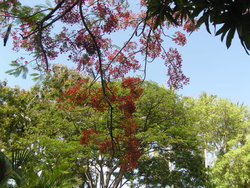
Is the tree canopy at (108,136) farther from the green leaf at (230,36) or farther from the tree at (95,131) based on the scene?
the green leaf at (230,36)

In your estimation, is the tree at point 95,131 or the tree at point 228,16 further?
the tree at point 95,131

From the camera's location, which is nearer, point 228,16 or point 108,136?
point 228,16

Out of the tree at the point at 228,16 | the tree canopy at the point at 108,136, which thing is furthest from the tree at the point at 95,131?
the tree at the point at 228,16

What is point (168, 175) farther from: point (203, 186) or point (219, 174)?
point (219, 174)

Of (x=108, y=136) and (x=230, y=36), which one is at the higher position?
(x=108, y=136)

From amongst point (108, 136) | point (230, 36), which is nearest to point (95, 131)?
point (108, 136)

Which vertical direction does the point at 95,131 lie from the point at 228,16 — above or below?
above

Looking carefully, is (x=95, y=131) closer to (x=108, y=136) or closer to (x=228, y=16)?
(x=108, y=136)

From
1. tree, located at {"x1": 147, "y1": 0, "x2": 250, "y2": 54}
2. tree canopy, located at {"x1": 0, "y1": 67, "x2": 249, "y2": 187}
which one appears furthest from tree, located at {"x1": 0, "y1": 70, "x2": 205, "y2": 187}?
tree, located at {"x1": 147, "y1": 0, "x2": 250, "y2": 54}

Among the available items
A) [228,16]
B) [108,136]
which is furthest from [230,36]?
[108,136]

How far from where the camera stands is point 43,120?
47.5ft

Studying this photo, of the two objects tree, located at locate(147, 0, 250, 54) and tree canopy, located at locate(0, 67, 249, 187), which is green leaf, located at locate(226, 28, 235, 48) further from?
tree canopy, located at locate(0, 67, 249, 187)

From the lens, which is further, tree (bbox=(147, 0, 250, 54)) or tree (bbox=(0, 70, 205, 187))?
tree (bbox=(0, 70, 205, 187))

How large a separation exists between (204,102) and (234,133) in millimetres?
3373
